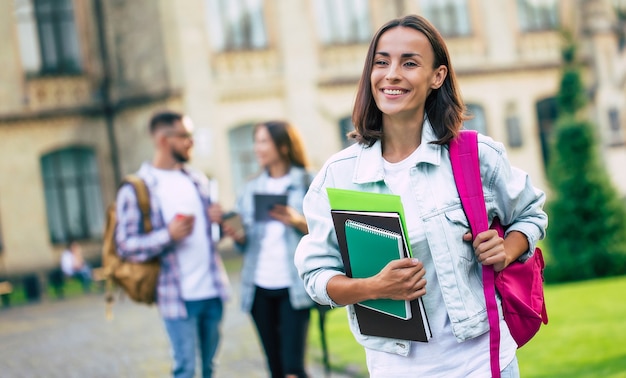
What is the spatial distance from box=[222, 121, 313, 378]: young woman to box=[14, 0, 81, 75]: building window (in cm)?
2045

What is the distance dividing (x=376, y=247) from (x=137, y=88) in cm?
2309

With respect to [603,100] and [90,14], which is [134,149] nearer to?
[90,14]

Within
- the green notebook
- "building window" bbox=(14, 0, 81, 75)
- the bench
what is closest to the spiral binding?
the green notebook

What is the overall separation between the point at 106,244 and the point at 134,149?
19560 millimetres

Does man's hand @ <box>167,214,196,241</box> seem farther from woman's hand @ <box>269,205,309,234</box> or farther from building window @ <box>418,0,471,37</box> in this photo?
building window @ <box>418,0,471,37</box>

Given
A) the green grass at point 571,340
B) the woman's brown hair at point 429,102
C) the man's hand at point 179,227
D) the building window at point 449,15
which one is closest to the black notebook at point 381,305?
the woman's brown hair at point 429,102

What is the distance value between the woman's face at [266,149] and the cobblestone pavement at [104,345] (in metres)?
2.67

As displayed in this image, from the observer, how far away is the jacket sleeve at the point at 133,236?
6.08 metres

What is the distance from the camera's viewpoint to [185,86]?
2456cm

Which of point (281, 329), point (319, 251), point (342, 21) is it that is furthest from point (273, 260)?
point (342, 21)

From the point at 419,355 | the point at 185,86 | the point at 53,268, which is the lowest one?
the point at 53,268

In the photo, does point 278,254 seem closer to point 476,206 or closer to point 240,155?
point 476,206

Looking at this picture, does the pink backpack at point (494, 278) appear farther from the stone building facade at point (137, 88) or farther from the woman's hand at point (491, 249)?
the stone building facade at point (137, 88)

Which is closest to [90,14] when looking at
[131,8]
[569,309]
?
[131,8]
